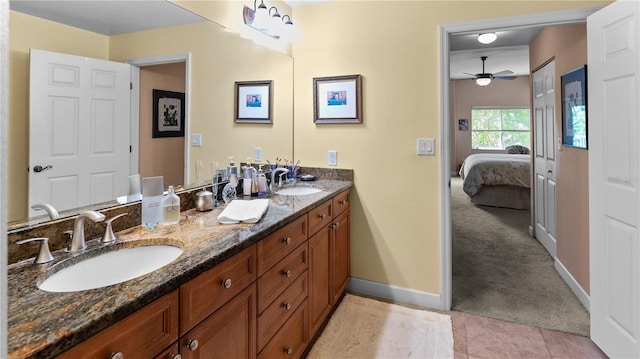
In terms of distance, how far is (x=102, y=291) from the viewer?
864 millimetres

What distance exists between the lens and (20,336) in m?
0.67

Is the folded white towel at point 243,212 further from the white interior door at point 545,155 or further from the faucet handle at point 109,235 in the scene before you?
the white interior door at point 545,155

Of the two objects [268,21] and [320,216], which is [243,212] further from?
[268,21]

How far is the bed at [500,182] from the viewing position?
553 centimetres

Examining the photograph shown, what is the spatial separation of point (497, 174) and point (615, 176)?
160 inches

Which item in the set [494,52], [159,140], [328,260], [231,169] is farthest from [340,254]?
[494,52]

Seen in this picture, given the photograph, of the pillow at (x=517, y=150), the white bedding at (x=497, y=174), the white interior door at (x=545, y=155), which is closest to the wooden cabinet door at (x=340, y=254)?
the white interior door at (x=545, y=155)

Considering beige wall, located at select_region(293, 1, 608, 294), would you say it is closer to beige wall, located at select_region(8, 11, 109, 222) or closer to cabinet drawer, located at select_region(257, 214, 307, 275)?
cabinet drawer, located at select_region(257, 214, 307, 275)

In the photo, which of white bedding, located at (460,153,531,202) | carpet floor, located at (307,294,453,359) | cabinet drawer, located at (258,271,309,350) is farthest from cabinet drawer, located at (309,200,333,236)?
white bedding, located at (460,153,531,202)

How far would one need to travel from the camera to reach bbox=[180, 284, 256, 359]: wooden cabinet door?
1030mm

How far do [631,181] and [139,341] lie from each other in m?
2.23

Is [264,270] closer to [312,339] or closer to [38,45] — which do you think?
[312,339]

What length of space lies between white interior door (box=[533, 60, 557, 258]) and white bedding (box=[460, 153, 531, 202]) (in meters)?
1.62

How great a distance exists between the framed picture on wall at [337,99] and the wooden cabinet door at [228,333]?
1.71 metres
